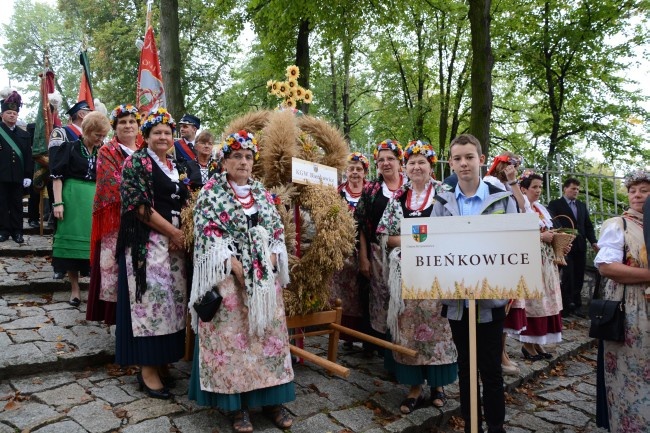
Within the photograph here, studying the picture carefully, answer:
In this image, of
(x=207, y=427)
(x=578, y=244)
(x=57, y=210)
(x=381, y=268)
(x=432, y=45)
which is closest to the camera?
(x=207, y=427)

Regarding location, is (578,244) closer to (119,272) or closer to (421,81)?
(119,272)

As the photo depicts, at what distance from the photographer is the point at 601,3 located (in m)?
13.4

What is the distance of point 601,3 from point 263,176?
13.4m

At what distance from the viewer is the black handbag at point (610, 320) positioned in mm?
3250

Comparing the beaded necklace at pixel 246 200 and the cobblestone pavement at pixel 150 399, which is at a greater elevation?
the beaded necklace at pixel 246 200

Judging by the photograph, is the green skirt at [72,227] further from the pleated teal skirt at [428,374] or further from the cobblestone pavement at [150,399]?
the pleated teal skirt at [428,374]

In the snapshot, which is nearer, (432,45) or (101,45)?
(101,45)

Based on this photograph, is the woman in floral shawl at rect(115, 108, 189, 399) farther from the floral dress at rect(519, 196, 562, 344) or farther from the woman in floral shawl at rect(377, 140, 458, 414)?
the floral dress at rect(519, 196, 562, 344)

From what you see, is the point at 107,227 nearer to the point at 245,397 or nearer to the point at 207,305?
the point at 207,305

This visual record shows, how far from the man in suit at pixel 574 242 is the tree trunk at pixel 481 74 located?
62.4 inches

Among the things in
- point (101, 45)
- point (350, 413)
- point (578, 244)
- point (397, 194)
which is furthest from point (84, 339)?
point (101, 45)

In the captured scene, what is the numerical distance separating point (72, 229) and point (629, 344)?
199 inches

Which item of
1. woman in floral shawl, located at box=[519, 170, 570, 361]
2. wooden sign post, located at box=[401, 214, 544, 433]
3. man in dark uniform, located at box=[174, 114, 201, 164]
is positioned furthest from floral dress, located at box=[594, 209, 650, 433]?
man in dark uniform, located at box=[174, 114, 201, 164]

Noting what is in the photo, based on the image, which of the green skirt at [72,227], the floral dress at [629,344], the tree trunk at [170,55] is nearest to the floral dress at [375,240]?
the floral dress at [629,344]
